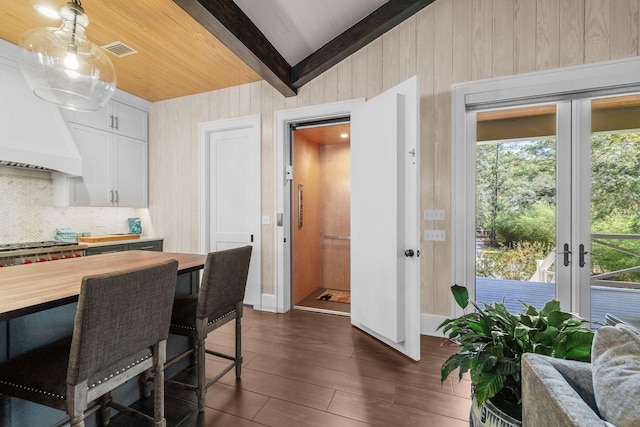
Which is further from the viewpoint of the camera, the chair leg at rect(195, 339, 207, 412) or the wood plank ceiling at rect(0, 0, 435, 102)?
the wood plank ceiling at rect(0, 0, 435, 102)

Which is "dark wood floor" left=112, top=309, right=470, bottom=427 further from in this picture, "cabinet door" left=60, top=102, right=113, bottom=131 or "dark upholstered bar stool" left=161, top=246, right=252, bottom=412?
"cabinet door" left=60, top=102, right=113, bottom=131

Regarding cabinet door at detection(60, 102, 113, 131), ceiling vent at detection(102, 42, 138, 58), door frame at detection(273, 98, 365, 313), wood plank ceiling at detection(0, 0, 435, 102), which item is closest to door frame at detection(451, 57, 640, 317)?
wood plank ceiling at detection(0, 0, 435, 102)

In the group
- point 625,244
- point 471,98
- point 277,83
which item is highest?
point 277,83

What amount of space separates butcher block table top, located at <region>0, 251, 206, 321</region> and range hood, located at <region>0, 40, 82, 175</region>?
1615 mm

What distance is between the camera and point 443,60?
2643 millimetres

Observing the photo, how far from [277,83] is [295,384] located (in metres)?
2.80

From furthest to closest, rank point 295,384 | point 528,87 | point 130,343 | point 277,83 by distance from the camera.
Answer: point 277,83
point 528,87
point 295,384
point 130,343

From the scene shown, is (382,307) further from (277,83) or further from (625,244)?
(277,83)

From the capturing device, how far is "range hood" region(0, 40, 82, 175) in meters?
2.63

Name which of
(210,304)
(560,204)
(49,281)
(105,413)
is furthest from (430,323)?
(49,281)

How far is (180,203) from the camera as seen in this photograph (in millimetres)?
3943

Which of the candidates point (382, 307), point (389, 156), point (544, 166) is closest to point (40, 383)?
point (382, 307)

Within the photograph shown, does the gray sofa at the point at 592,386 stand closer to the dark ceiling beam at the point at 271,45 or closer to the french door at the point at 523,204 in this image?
the french door at the point at 523,204

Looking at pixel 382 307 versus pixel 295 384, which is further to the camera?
pixel 382 307
